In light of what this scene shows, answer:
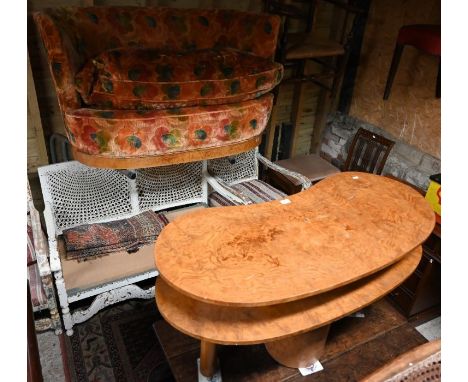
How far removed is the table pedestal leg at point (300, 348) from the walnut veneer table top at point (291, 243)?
48 centimetres

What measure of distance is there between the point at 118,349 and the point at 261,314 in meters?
0.96

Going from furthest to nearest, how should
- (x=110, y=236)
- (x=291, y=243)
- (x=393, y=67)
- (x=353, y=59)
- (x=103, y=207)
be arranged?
(x=353, y=59) < (x=393, y=67) < (x=103, y=207) < (x=110, y=236) < (x=291, y=243)

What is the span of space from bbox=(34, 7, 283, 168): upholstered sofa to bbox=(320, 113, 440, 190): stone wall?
54.8 inches

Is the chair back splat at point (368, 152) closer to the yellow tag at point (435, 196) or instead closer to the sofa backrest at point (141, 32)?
the yellow tag at point (435, 196)

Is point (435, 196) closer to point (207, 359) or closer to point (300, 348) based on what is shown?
point (300, 348)

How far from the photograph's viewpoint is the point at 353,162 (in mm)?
3156

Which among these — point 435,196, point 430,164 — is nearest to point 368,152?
point 430,164

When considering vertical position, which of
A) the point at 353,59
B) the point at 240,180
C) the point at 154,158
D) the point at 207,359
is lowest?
the point at 207,359

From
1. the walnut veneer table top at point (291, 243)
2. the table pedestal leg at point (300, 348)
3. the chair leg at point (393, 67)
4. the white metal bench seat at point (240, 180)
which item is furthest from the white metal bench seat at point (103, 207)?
the chair leg at point (393, 67)

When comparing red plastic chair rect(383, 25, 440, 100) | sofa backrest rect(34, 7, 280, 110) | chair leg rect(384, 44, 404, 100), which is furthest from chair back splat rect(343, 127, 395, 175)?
sofa backrest rect(34, 7, 280, 110)
